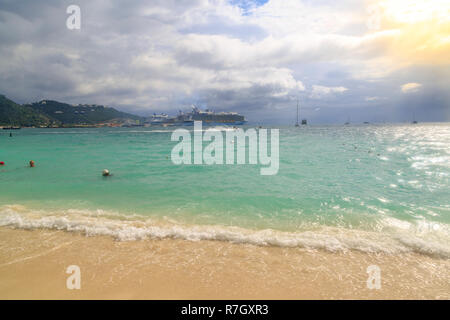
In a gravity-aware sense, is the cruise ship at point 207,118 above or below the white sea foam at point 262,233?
above

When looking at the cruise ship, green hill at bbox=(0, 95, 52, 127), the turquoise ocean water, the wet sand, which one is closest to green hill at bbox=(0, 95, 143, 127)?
green hill at bbox=(0, 95, 52, 127)

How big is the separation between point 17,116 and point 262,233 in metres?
191

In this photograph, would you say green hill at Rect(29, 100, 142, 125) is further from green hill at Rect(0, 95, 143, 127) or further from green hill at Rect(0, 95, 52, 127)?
green hill at Rect(0, 95, 52, 127)

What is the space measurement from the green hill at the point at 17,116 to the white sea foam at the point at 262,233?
175 meters

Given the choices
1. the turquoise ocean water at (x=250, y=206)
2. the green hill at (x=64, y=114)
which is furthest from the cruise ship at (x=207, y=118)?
the turquoise ocean water at (x=250, y=206)

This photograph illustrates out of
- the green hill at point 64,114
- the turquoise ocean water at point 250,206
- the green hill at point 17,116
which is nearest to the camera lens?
the turquoise ocean water at point 250,206

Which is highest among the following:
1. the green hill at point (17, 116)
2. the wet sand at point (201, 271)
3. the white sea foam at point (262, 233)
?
the green hill at point (17, 116)

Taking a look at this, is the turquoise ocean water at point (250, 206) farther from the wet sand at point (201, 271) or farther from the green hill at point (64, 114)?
the green hill at point (64, 114)

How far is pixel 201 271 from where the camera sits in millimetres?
4172

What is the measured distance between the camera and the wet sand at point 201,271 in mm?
3602

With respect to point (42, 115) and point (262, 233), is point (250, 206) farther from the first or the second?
point (42, 115)

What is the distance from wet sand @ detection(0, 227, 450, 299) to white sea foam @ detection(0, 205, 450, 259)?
0.82 feet

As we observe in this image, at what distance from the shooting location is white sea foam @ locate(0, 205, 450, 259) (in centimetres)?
512
